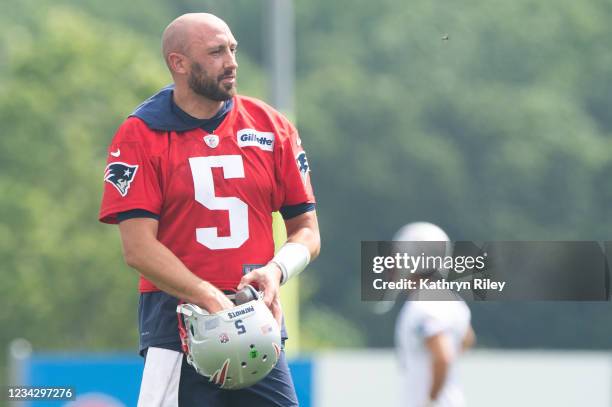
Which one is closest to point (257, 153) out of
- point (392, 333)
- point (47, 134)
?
point (47, 134)

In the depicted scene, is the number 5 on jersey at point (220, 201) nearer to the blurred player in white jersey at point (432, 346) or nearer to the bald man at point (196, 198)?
the bald man at point (196, 198)

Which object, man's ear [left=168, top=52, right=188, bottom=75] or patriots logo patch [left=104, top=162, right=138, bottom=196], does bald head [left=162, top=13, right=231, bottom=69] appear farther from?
patriots logo patch [left=104, top=162, right=138, bottom=196]

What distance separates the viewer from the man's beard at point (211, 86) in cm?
587

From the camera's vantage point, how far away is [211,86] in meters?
5.88

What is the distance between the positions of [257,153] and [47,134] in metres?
31.6

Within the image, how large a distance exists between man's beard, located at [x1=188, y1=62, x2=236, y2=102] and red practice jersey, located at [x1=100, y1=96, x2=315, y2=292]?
0.13m

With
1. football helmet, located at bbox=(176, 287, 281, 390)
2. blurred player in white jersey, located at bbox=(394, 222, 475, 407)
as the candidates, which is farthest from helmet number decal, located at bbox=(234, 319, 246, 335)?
blurred player in white jersey, located at bbox=(394, 222, 475, 407)

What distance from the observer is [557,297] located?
7926 mm

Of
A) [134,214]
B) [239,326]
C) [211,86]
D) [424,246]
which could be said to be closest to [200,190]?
[134,214]

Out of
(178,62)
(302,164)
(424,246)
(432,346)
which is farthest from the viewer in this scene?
(432,346)

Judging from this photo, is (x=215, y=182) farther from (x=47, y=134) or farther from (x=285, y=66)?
(x=47, y=134)

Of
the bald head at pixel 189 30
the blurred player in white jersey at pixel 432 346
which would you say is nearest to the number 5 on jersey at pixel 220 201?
the bald head at pixel 189 30

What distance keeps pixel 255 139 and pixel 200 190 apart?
276mm

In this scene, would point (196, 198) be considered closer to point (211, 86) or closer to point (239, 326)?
point (211, 86)
